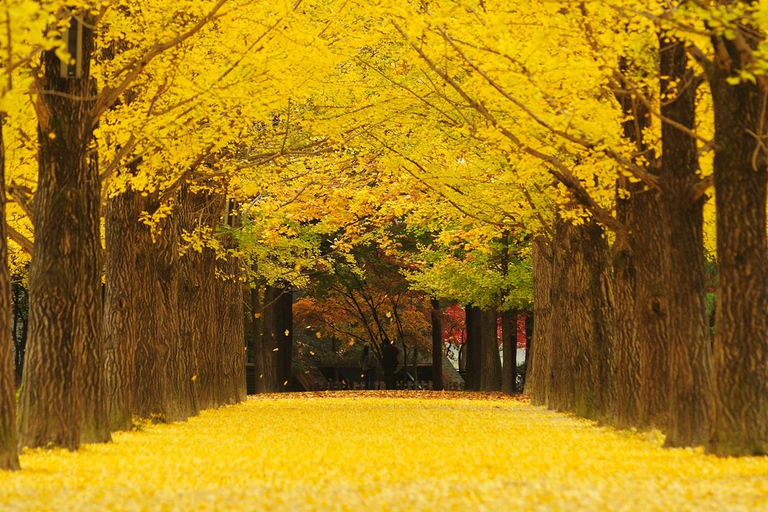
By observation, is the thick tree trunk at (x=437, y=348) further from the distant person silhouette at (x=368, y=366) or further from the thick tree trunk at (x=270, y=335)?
the thick tree trunk at (x=270, y=335)

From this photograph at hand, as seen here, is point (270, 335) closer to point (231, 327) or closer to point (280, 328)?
point (280, 328)

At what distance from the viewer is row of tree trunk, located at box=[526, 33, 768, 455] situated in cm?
1304

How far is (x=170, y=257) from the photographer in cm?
2212

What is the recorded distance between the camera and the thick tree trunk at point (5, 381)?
11.8 metres

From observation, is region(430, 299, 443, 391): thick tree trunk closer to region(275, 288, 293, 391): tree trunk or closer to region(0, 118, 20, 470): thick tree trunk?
region(275, 288, 293, 391): tree trunk

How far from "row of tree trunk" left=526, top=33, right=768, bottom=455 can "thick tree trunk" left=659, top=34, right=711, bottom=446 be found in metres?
0.01

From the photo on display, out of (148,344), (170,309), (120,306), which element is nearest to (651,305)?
(120,306)

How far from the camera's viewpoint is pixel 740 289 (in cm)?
1306

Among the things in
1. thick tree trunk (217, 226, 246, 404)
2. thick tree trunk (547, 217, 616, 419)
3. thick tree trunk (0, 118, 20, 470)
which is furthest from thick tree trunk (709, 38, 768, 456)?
thick tree trunk (217, 226, 246, 404)

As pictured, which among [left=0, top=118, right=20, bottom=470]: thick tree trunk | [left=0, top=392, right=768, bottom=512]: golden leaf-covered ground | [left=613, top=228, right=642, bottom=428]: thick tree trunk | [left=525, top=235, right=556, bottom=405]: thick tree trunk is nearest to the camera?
[left=0, top=392, right=768, bottom=512]: golden leaf-covered ground

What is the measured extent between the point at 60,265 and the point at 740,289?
8136 millimetres

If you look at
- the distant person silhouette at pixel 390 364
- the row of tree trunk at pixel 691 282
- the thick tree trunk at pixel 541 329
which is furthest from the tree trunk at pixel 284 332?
→ the row of tree trunk at pixel 691 282

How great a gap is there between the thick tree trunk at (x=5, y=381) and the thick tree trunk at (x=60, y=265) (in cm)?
248

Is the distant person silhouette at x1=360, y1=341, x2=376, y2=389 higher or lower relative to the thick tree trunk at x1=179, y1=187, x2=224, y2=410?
lower
